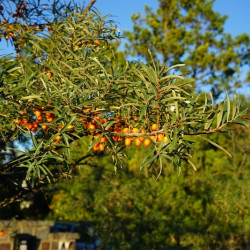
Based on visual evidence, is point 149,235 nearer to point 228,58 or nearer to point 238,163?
point 238,163

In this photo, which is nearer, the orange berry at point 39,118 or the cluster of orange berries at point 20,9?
the orange berry at point 39,118

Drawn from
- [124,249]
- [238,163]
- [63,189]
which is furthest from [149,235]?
[238,163]

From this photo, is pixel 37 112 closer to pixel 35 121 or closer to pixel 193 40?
pixel 35 121

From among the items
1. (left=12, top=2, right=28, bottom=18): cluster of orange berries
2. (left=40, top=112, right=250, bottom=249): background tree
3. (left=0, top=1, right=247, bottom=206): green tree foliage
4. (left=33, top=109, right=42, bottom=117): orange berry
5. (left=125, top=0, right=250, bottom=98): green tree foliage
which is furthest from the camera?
(left=125, top=0, right=250, bottom=98): green tree foliage

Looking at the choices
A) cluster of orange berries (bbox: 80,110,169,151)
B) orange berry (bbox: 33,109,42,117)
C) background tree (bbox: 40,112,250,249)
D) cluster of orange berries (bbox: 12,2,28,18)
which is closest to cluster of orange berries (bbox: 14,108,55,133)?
orange berry (bbox: 33,109,42,117)

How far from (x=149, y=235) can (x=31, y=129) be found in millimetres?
5910

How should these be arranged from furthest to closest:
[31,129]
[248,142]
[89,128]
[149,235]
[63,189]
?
1. [248,142]
2. [63,189]
3. [149,235]
4. [31,129]
5. [89,128]

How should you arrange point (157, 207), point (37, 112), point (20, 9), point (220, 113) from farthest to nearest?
point (157, 207) → point (20, 9) → point (37, 112) → point (220, 113)

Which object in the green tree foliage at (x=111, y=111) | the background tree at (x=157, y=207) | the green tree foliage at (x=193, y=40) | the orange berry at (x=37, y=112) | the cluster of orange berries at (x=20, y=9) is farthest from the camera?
the green tree foliage at (x=193, y=40)

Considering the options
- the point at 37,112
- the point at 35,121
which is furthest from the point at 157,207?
the point at 37,112

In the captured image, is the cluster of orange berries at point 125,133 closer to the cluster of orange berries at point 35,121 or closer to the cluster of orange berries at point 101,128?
the cluster of orange berries at point 101,128

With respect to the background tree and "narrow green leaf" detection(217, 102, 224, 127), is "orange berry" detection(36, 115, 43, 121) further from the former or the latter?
the background tree

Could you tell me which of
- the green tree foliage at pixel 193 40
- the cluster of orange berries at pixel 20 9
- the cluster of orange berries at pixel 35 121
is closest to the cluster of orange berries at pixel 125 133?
the cluster of orange berries at pixel 35 121

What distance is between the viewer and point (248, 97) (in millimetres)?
13250
